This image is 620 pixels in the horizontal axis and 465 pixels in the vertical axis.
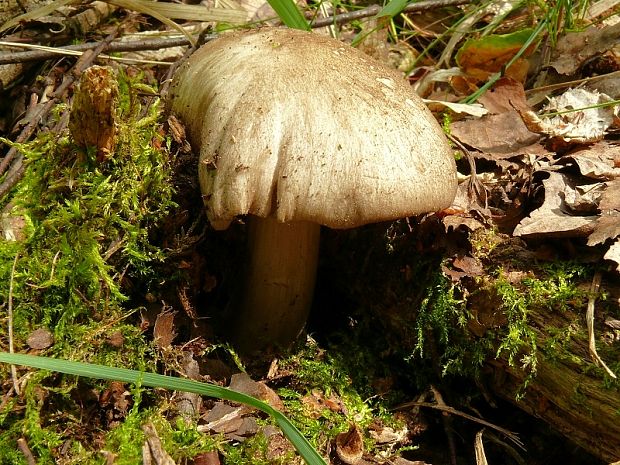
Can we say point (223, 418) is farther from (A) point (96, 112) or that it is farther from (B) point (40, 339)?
(A) point (96, 112)

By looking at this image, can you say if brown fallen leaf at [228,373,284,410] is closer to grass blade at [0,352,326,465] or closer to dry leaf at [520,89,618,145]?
grass blade at [0,352,326,465]

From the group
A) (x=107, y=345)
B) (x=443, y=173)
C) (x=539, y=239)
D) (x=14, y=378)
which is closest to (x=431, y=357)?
(x=539, y=239)

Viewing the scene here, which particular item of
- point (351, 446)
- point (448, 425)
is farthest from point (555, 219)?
point (351, 446)

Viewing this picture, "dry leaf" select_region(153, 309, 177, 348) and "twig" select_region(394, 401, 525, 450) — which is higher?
"dry leaf" select_region(153, 309, 177, 348)

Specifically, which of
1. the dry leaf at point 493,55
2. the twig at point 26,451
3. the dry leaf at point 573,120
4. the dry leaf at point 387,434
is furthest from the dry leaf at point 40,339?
the dry leaf at point 493,55

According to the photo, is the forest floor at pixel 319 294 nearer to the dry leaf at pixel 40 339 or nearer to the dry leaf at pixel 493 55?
the dry leaf at pixel 40 339

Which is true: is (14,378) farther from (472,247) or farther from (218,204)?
(472,247)

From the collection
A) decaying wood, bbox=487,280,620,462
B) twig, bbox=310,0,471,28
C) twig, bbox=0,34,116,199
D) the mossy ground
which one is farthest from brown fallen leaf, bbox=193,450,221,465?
twig, bbox=310,0,471,28
